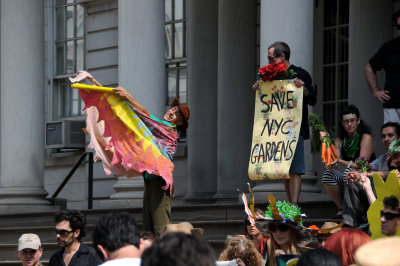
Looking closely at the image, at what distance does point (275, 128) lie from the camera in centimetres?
994

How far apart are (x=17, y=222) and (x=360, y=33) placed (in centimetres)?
578

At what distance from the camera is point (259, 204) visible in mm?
11109

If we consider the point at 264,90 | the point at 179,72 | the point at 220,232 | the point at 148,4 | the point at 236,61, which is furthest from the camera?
the point at 179,72

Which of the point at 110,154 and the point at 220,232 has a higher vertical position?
the point at 110,154

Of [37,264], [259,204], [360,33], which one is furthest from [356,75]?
[37,264]

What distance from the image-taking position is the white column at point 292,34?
1111 centimetres

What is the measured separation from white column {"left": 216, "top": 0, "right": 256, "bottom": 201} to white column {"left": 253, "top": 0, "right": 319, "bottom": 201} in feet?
11.8

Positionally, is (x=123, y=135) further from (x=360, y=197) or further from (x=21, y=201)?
(x=21, y=201)

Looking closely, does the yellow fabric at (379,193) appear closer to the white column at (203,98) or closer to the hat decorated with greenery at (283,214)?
the hat decorated with greenery at (283,214)

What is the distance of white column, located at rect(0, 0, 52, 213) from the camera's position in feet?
48.1

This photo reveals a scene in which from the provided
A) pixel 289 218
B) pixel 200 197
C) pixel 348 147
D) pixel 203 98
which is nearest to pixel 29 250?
pixel 289 218

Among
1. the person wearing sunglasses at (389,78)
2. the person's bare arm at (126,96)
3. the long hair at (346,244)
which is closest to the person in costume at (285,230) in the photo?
the long hair at (346,244)

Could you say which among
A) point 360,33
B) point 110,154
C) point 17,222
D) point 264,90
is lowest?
point 17,222

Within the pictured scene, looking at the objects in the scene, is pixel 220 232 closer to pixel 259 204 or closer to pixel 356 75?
pixel 259 204
